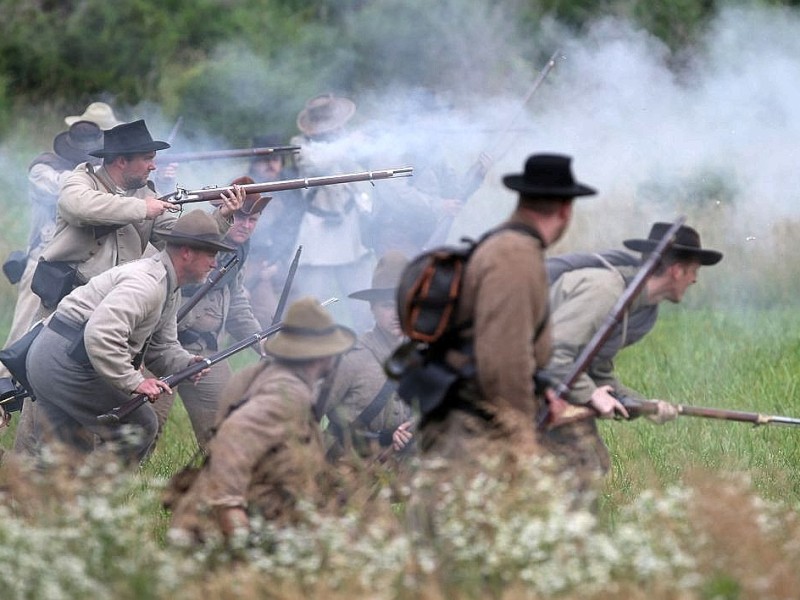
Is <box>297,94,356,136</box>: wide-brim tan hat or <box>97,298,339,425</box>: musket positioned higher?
<box>97,298,339,425</box>: musket

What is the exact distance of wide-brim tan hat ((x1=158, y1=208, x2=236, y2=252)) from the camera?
8.07 metres

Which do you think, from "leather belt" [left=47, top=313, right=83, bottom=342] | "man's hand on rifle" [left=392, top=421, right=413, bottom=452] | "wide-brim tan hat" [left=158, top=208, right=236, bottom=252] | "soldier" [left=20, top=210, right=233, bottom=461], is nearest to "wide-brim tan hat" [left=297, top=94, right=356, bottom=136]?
"soldier" [left=20, top=210, right=233, bottom=461]

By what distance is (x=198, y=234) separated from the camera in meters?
8.15

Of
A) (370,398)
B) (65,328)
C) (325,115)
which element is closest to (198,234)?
(65,328)

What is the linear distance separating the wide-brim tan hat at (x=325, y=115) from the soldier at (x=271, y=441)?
6328 millimetres

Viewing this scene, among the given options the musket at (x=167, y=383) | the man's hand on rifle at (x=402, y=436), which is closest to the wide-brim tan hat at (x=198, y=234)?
the musket at (x=167, y=383)

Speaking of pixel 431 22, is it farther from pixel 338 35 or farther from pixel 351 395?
pixel 351 395

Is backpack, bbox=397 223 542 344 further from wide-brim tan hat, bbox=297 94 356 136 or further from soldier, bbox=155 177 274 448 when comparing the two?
wide-brim tan hat, bbox=297 94 356 136

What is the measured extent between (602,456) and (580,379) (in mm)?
613

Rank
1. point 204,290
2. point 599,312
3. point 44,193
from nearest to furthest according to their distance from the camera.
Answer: point 599,312 → point 204,290 → point 44,193

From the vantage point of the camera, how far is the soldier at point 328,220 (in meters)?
12.4

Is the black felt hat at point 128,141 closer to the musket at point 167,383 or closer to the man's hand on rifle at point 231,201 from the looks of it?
the man's hand on rifle at point 231,201

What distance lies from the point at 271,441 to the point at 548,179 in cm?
141

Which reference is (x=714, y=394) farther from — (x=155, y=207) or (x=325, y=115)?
(x=325, y=115)
